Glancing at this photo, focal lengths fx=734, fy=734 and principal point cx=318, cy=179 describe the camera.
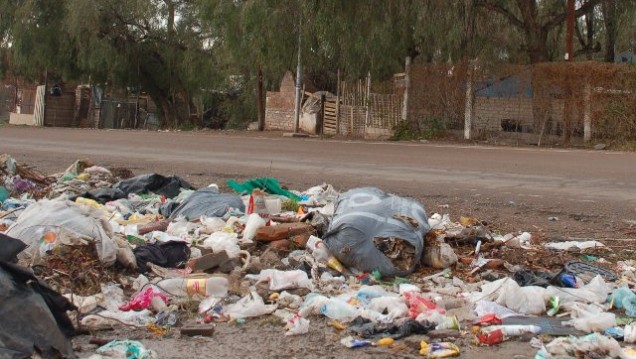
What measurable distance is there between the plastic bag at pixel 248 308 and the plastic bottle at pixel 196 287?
0.22 meters

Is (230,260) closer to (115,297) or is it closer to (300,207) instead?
(115,297)

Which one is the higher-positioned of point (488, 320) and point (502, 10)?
point (502, 10)

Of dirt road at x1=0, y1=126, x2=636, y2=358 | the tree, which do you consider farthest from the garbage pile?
the tree

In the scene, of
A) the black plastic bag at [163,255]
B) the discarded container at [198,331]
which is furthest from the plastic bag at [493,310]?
the black plastic bag at [163,255]

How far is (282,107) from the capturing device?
105ft

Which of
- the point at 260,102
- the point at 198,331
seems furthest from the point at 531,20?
the point at 198,331

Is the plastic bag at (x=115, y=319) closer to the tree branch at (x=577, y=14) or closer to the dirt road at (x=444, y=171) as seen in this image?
the dirt road at (x=444, y=171)

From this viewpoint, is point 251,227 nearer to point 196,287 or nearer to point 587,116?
point 196,287

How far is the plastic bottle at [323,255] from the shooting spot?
5.18m

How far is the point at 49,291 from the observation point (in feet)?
12.1

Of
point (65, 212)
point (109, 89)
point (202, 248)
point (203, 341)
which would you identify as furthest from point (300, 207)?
point (109, 89)

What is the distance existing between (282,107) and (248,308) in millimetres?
28105

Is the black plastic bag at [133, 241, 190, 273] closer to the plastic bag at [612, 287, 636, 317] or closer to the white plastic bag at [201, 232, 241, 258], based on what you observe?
the white plastic bag at [201, 232, 241, 258]

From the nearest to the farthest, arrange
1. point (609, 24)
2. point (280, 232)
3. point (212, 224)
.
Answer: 1. point (280, 232)
2. point (212, 224)
3. point (609, 24)
